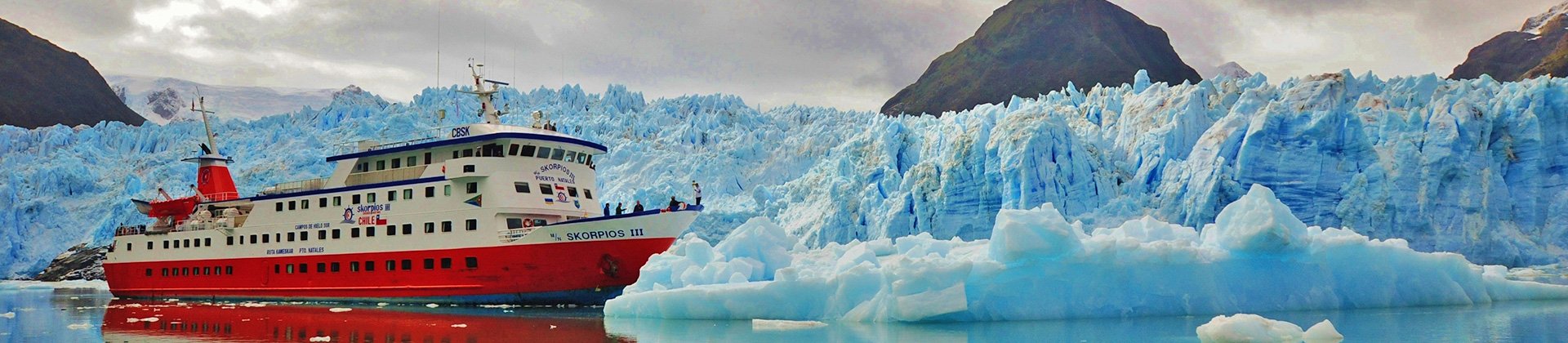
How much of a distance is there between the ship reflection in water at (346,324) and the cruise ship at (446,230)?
2.64 ft

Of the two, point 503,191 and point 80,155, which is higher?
point 80,155

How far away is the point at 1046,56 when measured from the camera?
6531cm

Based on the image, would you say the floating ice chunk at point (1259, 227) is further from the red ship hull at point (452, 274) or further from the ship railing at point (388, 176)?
the ship railing at point (388, 176)

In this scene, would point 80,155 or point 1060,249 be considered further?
point 80,155

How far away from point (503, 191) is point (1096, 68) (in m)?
47.5

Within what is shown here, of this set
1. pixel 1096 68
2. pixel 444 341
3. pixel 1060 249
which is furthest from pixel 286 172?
pixel 1096 68

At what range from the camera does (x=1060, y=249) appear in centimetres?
1356

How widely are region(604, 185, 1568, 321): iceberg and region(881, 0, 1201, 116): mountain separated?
153ft

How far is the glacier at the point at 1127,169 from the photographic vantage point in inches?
1028

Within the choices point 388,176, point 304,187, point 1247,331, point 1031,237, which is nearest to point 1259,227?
point 1031,237

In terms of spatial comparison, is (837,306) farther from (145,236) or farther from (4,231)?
(4,231)

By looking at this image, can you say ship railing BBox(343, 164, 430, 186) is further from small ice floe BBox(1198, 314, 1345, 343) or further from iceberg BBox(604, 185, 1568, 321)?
small ice floe BBox(1198, 314, 1345, 343)

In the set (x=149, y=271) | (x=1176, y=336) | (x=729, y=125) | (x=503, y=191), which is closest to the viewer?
(x=1176, y=336)

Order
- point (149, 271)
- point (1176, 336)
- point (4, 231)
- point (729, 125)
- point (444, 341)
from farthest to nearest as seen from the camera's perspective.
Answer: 1. point (729, 125)
2. point (4, 231)
3. point (149, 271)
4. point (444, 341)
5. point (1176, 336)
